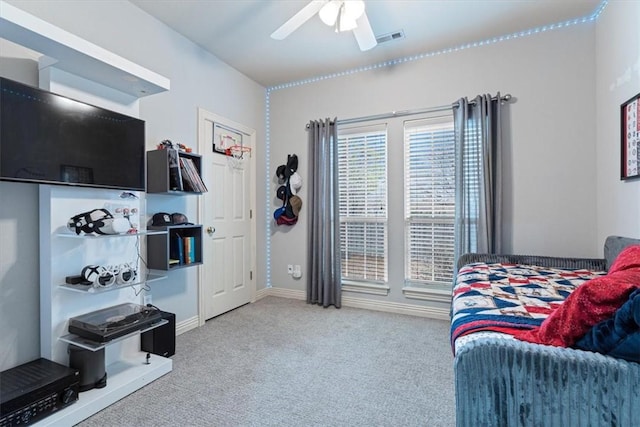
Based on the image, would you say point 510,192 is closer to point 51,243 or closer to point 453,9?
point 453,9

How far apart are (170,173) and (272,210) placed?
5.55 feet

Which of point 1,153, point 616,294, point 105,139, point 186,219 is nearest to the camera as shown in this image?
point 616,294

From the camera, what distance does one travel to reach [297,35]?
2881 millimetres

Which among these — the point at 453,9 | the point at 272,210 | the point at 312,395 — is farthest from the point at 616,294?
the point at 272,210

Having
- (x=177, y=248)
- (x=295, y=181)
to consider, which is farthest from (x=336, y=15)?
(x=177, y=248)

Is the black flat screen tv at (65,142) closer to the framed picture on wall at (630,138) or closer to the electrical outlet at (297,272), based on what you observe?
the electrical outlet at (297,272)

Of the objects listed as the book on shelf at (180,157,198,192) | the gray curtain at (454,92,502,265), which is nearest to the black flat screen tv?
the book on shelf at (180,157,198,192)

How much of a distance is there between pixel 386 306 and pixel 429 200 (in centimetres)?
125

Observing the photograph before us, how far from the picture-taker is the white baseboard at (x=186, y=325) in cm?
282

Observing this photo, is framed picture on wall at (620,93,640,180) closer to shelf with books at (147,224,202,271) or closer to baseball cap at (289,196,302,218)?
baseball cap at (289,196,302,218)

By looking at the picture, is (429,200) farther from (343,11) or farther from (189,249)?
(189,249)

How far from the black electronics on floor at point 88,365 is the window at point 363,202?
245 cm

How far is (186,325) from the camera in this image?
114 inches

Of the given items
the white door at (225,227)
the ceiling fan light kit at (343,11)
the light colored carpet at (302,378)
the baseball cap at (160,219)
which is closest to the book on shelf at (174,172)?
the baseball cap at (160,219)
